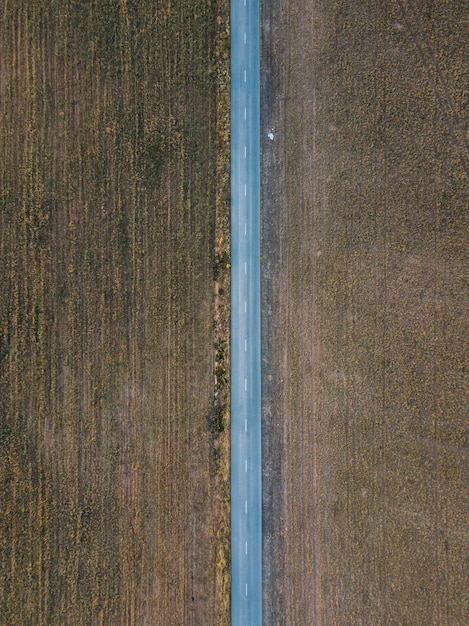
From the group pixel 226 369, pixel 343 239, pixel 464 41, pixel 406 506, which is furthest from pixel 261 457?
pixel 464 41

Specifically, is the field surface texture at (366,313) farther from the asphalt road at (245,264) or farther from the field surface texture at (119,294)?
the field surface texture at (119,294)

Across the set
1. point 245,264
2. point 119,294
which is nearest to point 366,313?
point 245,264

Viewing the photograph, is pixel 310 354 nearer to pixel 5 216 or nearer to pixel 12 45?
pixel 5 216

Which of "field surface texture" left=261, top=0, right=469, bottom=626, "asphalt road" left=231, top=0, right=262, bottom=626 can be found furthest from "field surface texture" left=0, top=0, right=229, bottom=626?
"field surface texture" left=261, top=0, right=469, bottom=626

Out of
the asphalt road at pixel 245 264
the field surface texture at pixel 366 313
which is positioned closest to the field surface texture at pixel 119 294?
the asphalt road at pixel 245 264

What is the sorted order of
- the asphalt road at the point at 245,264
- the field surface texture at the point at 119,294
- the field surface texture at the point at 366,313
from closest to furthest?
1. the field surface texture at the point at 366,313
2. the field surface texture at the point at 119,294
3. the asphalt road at the point at 245,264
